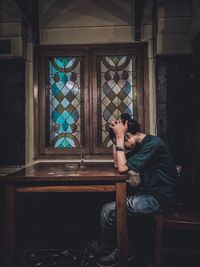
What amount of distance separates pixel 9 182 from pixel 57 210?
187 cm

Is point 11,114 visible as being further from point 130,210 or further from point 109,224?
point 130,210

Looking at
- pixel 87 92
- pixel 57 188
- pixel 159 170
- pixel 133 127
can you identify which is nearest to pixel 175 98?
pixel 87 92

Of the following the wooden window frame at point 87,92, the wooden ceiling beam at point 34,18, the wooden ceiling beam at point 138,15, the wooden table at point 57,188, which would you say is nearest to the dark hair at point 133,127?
the wooden table at point 57,188

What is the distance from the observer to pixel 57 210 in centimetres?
529

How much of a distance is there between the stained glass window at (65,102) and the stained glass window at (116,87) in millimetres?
463

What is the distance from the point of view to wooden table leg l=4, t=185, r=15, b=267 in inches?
142

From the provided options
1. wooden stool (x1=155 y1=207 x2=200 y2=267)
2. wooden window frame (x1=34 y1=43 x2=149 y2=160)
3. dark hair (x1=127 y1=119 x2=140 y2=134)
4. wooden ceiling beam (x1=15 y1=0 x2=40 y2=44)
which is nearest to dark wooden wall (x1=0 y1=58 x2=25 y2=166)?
wooden window frame (x1=34 y1=43 x2=149 y2=160)

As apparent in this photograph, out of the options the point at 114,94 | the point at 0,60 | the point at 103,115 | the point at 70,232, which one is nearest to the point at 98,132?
the point at 103,115

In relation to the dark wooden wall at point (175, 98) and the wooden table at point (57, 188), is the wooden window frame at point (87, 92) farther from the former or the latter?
the wooden table at point (57, 188)

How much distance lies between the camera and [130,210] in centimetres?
371

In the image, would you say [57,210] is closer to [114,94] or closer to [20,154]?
[20,154]

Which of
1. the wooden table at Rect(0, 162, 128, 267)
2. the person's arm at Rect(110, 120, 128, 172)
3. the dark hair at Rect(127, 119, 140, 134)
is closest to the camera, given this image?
the wooden table at Rect(0, 162, 128, 267)

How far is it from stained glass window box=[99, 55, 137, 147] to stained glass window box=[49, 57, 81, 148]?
46 cm

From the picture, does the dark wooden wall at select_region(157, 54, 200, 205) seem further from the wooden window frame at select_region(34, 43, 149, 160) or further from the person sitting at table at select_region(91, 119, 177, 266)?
the person sitting at table at select_region(91, 119, 177, 266)
